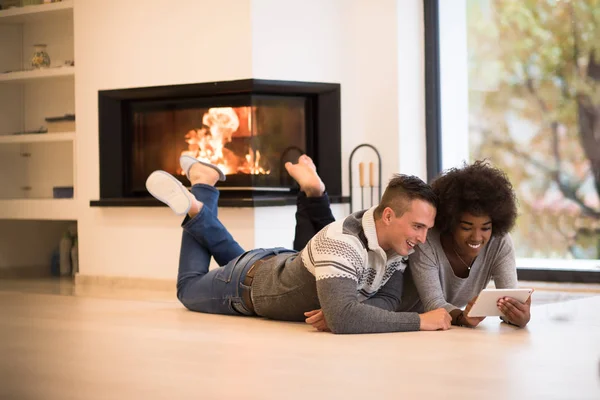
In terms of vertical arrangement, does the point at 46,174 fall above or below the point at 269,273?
above

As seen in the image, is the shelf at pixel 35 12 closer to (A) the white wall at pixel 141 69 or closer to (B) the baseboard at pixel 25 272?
(A) the white wall at pixel 141 69

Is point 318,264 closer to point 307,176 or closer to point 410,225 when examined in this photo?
point 410,225

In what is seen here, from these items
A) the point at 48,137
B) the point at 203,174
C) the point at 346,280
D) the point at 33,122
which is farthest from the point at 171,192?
the point at 33,122

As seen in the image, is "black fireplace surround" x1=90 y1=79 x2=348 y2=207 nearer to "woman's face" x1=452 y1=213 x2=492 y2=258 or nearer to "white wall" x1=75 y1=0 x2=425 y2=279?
"white wall" x1=75 y1=0 x2=425 y2=279

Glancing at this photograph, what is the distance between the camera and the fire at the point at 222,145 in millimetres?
5363

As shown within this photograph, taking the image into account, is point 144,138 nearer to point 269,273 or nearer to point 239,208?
point 239,208

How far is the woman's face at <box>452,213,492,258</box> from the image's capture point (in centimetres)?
321

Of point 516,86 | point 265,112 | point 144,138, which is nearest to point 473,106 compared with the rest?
point 516,86

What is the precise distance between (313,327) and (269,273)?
0.24 metres

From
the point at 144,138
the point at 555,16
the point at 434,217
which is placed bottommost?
the point at 434,217

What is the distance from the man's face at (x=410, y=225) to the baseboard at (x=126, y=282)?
8.20 ft

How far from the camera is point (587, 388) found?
233cm

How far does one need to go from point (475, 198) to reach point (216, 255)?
1.17m

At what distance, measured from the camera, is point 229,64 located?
17.3ft
